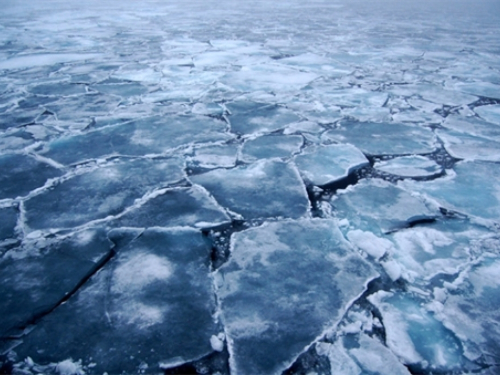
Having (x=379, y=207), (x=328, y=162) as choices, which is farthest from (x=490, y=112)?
(x=379, y=207)

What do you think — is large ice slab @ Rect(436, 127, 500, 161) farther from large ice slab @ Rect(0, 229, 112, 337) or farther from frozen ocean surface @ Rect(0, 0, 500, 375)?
large ice slab @ Rect(0, 229, 112, 337)

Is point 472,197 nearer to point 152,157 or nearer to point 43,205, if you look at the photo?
point 152,157

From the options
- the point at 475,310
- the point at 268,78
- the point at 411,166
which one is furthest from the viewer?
the point at 268,78

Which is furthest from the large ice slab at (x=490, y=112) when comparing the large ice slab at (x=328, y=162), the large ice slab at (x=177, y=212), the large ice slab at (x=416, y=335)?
the large ice slab at (x=177, y=212)

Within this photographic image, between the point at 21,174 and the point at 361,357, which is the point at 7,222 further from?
the point at 361,357

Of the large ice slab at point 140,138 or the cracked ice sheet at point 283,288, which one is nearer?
the cracked ice sheet at point 283,288

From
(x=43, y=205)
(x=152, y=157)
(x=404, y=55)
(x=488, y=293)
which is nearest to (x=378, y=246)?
(x=488, y=293)

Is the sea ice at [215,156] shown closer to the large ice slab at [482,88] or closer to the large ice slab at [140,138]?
the large ice slab at [140,138]
